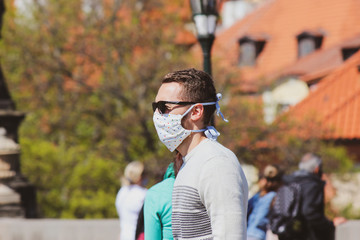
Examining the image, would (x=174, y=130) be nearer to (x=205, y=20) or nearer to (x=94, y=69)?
(x=205, y=20)

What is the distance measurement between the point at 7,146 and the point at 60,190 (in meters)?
7.66

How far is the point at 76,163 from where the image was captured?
63.1ft

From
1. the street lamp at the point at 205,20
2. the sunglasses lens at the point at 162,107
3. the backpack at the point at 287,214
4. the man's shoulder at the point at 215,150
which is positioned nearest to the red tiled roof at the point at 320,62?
the street lamp at the point at 205,20

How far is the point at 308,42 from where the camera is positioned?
41.0 meters

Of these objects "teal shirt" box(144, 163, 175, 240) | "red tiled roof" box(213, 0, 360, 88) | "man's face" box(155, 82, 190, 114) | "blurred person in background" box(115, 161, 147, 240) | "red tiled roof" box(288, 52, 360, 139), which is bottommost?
"red tiled roof" box(288, 52, 360, 139)

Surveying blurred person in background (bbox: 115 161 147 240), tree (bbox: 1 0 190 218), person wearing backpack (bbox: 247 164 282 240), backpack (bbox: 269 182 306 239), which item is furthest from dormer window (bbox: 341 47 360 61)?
blurred person in background (bbox: 115 161 147 240)

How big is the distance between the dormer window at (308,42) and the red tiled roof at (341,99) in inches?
215

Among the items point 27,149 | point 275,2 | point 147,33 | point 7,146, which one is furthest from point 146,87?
point 275,2

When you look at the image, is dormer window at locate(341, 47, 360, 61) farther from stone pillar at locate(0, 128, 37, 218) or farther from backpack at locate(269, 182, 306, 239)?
backpack at locate(269, 182, 306, 239)

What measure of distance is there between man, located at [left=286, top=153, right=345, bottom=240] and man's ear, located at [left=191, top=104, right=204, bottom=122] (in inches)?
159

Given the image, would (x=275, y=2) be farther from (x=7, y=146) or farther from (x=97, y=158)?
(x=7, y=146)

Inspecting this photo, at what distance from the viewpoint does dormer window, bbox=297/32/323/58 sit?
40.4m

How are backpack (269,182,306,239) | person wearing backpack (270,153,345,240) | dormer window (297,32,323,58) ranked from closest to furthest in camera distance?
backpack (269,182,306,239)
person wearing backpack (270,153,345,240)
dormer window (297,32,323,58)

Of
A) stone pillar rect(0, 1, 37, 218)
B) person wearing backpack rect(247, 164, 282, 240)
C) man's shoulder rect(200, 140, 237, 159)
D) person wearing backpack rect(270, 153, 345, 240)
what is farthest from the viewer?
stone pillar rect(0, 1, 37, 218)
